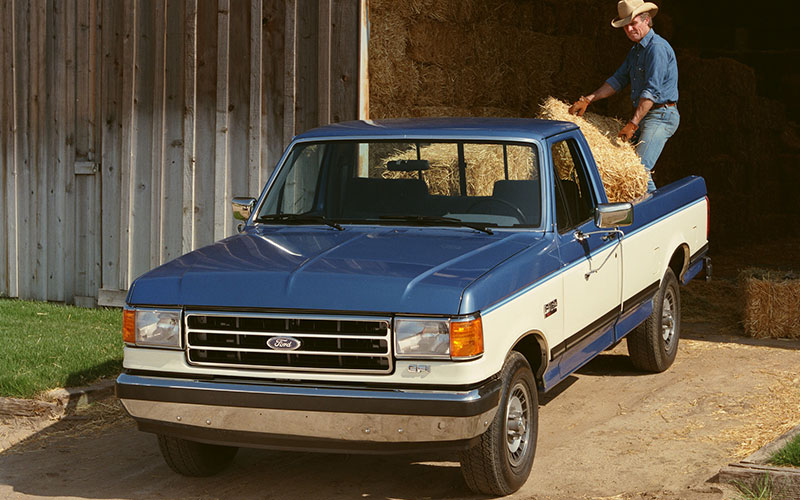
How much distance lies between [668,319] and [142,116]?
5.40 metres

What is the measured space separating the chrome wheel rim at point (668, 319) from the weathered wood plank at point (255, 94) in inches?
151

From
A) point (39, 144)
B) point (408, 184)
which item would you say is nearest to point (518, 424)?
point (408, 184)

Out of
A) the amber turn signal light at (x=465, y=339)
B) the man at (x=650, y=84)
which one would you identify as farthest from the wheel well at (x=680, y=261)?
the amber turn signal light at (x=465, y=339)

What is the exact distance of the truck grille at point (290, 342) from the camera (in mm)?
5023

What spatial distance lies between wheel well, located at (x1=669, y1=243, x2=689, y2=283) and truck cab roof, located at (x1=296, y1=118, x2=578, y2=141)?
6.66ft

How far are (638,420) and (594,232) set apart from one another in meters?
1.22

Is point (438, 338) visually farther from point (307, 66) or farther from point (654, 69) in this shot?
point (654, 69)

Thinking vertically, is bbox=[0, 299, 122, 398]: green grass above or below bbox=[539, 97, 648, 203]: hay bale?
below

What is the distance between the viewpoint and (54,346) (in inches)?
349

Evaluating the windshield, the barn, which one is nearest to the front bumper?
the windshield

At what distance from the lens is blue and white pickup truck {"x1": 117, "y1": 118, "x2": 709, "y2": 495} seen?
16.3ft

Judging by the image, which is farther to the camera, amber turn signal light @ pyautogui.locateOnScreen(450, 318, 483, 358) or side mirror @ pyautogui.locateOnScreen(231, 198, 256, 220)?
side mirror @ pyautogui.locateOnScreen(231, 198, 256, 220)

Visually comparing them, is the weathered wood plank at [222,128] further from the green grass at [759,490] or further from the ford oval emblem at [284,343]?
the green grass at [759,490]

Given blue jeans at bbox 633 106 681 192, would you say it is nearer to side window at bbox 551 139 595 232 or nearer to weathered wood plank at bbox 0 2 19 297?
side window at bbox 551 139 595 232
